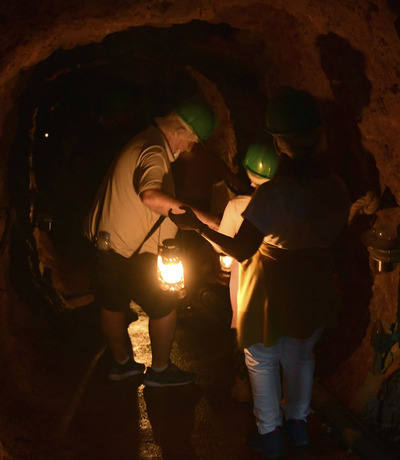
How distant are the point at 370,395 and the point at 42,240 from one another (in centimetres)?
455

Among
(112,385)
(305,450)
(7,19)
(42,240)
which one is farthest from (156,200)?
(42,240)

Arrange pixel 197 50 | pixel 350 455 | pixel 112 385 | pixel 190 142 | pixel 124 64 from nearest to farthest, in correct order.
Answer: pixel 350 455 → pixel 190 142 → pixel 112 385 → pixel 197 50 → pixel 124 64

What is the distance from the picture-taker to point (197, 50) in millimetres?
4934

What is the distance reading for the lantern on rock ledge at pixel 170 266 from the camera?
137 inches

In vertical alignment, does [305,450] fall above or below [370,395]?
below

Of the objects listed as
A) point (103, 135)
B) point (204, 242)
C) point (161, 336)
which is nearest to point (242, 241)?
point (161, 336)

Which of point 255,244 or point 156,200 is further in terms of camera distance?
point 156,200

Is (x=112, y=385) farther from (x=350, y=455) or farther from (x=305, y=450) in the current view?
(x=350, y=455)

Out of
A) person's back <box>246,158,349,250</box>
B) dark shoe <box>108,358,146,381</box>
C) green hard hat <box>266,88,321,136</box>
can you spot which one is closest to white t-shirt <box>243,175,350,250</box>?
person's back <box>246,158,349,250</box>

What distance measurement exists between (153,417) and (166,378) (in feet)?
1.44

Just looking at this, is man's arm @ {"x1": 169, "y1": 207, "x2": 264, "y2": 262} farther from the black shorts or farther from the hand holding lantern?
the black shorts

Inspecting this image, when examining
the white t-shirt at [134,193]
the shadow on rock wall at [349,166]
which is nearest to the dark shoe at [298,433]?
the shadow on rock wall at [349,166]

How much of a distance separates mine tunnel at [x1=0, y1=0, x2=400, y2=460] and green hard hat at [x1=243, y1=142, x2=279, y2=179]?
1.31ft

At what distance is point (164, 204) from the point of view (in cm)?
332
